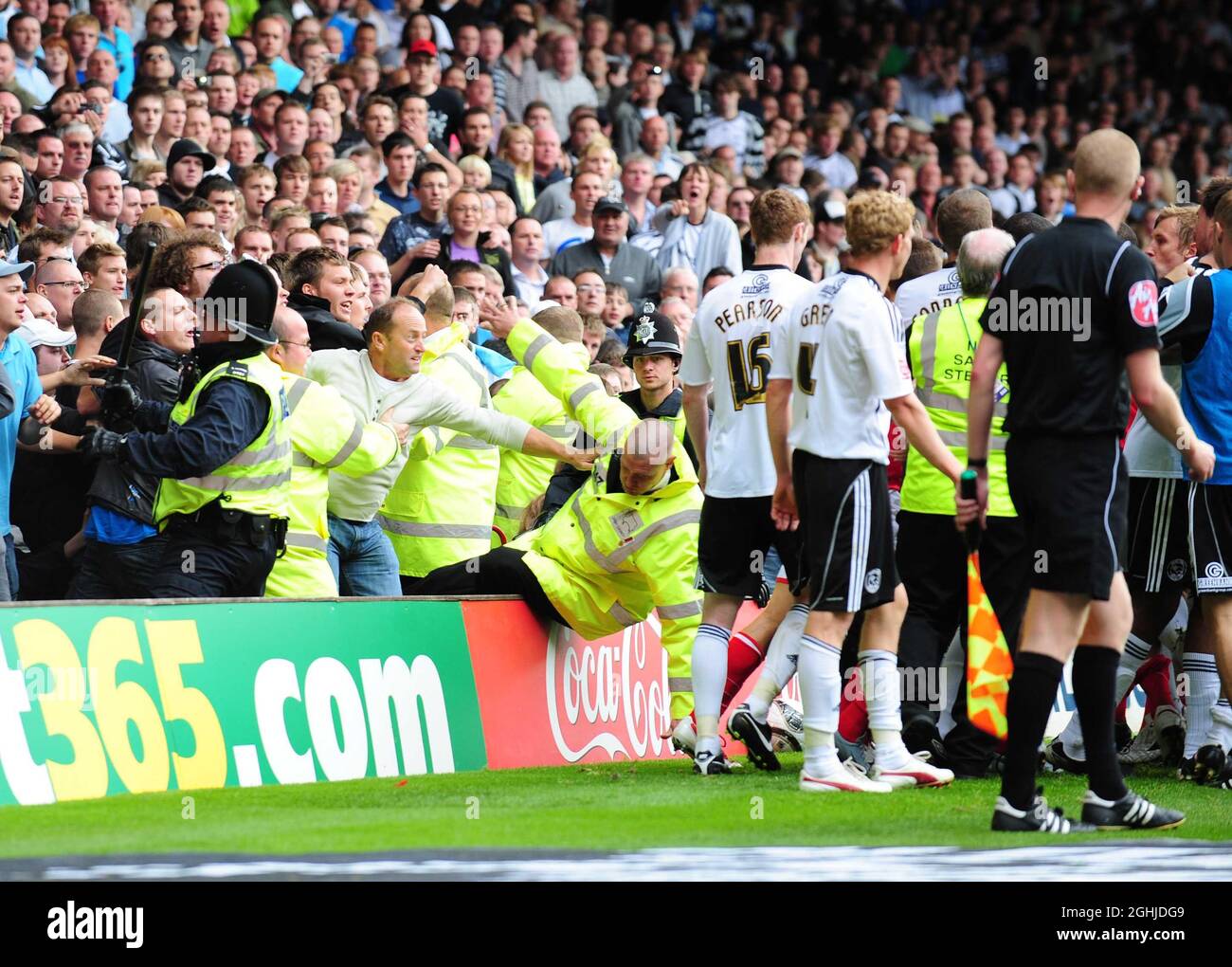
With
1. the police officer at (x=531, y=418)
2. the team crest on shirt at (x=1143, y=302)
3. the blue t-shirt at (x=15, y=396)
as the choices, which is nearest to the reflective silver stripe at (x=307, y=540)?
the blue t-shirt at (x=15, y=396)

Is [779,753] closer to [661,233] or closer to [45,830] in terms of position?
[45,830]

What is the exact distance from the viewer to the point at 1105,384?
21.5 feet

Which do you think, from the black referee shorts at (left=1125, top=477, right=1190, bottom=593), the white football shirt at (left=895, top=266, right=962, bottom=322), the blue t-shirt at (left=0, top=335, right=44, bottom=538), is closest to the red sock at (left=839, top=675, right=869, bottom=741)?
the black referee shorts at (left=1125, top=477, right=1190, bottom=593)

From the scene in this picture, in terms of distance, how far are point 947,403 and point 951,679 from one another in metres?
1.31

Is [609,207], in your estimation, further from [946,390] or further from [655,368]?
[946,390]

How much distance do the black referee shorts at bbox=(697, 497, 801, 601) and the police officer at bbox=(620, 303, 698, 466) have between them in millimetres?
1271

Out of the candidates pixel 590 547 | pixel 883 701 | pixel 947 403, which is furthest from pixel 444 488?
pixel 883 701

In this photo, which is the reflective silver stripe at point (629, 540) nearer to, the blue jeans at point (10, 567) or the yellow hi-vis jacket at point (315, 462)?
the yellow hi-vis jacket at point (315, 462)

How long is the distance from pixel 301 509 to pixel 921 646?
2.93 m

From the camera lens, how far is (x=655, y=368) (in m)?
10.1

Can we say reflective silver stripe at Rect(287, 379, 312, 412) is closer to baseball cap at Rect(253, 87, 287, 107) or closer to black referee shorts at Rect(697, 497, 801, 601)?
black referee shorts at Rect(697, 497, 801, 601)

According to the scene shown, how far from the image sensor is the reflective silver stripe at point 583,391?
10031 mm

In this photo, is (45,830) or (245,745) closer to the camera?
(45,830)

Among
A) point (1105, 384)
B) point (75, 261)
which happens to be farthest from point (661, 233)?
point (1105, 384)
